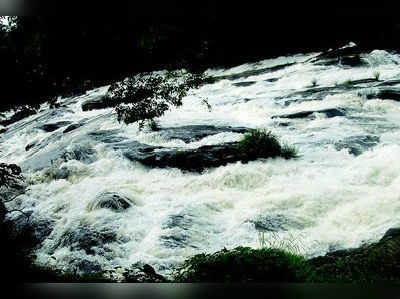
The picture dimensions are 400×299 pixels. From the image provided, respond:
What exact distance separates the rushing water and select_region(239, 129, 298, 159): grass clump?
0.52 ft

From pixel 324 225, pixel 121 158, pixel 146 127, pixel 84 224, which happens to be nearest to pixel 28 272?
pixel 84 224

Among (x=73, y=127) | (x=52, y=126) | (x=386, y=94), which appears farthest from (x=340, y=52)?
(x=52, y=126)

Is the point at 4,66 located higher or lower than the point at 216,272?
higher

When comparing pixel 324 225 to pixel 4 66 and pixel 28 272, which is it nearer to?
pixel 28 272

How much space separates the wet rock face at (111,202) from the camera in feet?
16.0

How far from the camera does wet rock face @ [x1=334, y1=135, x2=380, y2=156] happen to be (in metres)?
5.25

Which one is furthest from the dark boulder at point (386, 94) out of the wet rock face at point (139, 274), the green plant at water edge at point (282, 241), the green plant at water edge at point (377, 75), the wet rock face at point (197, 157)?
the wet rock face at point (139, 274)

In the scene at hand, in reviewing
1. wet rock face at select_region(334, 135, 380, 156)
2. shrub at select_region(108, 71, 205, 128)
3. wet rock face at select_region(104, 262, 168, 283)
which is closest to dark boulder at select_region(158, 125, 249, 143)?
wet rock face at select_region(334, 135, 380, 156)

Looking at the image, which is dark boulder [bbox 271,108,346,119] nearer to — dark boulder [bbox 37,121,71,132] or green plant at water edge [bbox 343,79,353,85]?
green plant at water edge [bbox 343,79,353,85]

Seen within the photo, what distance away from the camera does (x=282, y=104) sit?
7.96 m

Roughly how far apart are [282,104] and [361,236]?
15.1ft

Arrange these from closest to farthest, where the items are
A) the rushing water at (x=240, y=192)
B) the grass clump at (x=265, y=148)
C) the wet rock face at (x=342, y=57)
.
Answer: the rushing water at (x=240, y=192), the grass clump at (x=265, y=148), the wet rock face at (x=342, y=57)

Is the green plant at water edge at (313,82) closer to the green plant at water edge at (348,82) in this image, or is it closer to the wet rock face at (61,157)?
the green plant at water edge at (348,82)

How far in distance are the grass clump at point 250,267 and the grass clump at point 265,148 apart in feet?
7.96
